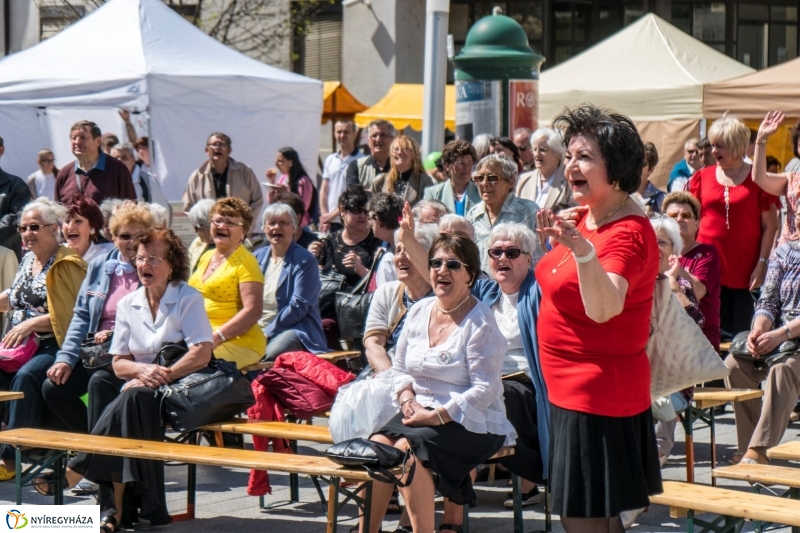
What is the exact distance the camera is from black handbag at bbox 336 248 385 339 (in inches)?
299

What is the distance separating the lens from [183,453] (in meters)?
5.48

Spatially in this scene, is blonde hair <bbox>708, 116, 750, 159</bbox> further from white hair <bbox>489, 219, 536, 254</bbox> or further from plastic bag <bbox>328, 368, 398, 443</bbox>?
plastic bag <bbox>328, 368, 398, 443</bbox>

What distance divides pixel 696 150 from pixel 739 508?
7.20 m

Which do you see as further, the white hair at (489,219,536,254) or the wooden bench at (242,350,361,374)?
the wooden bench at (242,350,361,374)

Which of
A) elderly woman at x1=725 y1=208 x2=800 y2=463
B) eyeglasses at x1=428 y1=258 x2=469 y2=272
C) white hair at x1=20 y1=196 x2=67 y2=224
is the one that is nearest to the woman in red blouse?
eyeglasses at x1=428 y1=258 x2=469 y2=272

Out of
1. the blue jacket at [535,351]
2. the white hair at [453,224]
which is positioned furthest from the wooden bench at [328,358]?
the blue jacket at [535,351]

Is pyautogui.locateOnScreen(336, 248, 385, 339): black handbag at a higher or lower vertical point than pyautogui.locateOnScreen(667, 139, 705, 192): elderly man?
lower

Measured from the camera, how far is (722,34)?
26.0 meters

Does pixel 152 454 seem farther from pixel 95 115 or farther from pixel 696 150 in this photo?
pixel 95 115

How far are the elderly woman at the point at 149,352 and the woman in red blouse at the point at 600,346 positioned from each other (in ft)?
8.71

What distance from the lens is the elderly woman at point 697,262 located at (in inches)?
283

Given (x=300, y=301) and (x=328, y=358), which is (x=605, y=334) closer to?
(x=328, y=358)

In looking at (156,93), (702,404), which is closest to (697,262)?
(702,404)

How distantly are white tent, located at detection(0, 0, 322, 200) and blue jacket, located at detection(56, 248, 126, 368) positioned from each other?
6.30m
